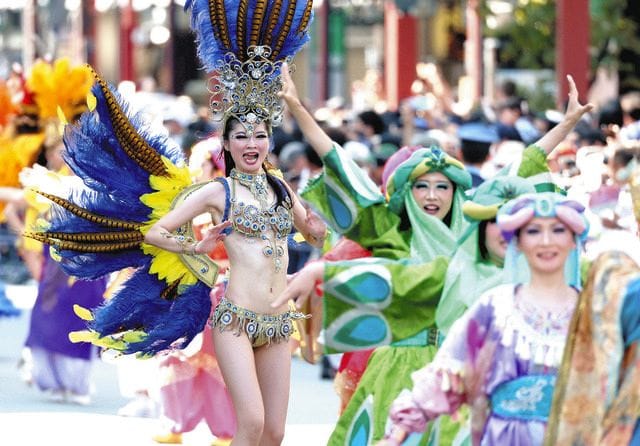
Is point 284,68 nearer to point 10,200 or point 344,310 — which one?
point 344,310

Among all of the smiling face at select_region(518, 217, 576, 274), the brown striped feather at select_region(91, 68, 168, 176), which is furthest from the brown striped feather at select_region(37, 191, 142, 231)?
the smiling face at select_region(518, 217, 576, 274)

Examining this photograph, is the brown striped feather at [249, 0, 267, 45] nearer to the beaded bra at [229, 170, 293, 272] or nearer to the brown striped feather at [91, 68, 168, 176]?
the beaded bra at [229, 170, 293, 272]

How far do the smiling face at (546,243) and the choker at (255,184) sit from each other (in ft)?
7.12

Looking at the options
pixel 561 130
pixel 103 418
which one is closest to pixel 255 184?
pixel 561 130

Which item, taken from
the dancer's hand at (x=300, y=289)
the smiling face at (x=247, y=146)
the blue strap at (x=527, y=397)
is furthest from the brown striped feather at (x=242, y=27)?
the blue strap at (x=527, y=397)

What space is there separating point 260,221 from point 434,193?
1.03 m

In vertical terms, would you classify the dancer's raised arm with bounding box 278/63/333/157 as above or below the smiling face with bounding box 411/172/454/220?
above

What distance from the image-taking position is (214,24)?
8.90 m

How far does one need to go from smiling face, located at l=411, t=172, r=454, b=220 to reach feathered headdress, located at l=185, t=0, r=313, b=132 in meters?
0.83

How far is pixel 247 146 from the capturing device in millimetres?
8703

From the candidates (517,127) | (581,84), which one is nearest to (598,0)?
(581,84)

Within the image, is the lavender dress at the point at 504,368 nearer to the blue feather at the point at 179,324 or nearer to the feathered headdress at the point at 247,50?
the feathered headdress at the point at 247,50

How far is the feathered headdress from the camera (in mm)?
8789

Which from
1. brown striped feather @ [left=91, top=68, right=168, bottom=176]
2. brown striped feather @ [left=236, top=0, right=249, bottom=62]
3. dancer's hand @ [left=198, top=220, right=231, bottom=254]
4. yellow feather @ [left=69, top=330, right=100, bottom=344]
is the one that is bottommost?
yellow feather @ [left=69, top=330, right=100, bottom=344]
